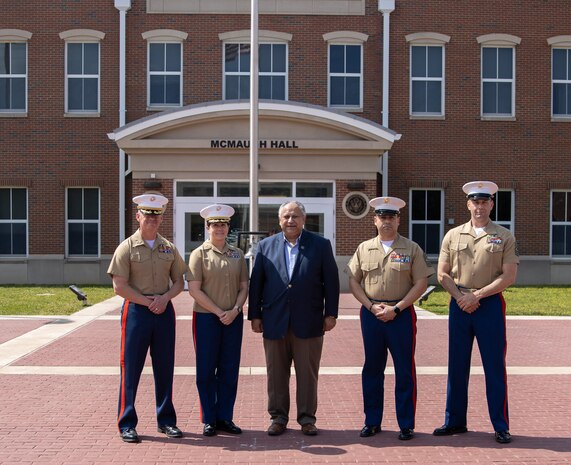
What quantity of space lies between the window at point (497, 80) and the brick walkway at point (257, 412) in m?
12.5

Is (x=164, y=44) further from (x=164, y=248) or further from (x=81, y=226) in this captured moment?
(x=164, y=248)

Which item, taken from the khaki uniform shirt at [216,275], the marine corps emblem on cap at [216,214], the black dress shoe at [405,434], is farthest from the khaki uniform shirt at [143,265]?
the black dress shoe at [405,434]

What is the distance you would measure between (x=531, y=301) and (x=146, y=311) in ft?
44.1

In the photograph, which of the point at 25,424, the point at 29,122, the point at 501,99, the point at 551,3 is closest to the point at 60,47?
the point at 29,122

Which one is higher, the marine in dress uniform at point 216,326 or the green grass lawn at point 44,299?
the marine in dress uniform at point 216,326

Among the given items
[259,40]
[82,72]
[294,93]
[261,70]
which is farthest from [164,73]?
[294,93]

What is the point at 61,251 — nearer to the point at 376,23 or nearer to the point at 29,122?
the point at 29,122

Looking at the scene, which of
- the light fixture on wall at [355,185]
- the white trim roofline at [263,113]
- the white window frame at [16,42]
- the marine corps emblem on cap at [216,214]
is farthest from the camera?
the white window frame at [16,42]

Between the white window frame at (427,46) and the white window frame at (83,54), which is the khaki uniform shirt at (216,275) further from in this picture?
the white window frame at (83,54)

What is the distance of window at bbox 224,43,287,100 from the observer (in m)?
22.8

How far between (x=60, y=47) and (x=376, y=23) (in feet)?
31.2

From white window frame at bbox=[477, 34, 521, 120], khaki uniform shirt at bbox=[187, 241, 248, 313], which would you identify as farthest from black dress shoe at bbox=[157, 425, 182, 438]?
white window frame at bbox=[477, 34, 521, 120]

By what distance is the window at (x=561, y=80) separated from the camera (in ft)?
76.0

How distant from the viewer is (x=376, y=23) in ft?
74.7
